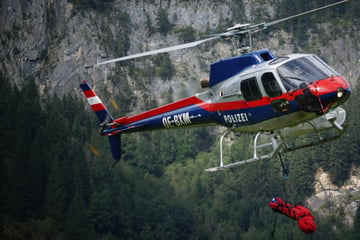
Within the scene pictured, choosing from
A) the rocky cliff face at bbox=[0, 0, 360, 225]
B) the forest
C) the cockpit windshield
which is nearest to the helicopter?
the cockpit windshield

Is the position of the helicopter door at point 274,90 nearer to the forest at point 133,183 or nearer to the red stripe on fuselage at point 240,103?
the red stripe on fuselage at point 240,103

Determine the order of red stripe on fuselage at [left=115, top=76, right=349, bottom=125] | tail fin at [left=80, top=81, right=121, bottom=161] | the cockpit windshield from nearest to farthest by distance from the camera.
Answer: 1. red stripe on fuselage at [left=115, top=76, right=349, bottom=125]
2. the cockpit windshield
3. tail fin at [left=80, top=81, right=121, bottom=161]

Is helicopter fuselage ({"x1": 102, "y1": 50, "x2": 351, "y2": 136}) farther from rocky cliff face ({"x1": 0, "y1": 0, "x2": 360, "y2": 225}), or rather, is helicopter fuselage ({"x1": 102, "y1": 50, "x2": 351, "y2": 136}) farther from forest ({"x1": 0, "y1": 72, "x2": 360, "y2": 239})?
rocky cliff face ({"x1": 0, "y1": 0, "x2": 360, "y2": 225})

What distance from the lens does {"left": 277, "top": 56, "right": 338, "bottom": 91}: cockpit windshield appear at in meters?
28.0

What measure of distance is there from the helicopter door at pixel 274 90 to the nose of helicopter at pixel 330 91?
1.05 meters

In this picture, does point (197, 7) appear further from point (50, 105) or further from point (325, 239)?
point (325, 239)

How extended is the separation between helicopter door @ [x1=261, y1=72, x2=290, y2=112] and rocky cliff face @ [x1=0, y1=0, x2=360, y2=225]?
330ft

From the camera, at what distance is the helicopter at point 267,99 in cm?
2783

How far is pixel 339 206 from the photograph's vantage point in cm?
11038

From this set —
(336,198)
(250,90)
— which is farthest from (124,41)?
(250,90)

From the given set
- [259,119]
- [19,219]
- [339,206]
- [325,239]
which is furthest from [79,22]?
[259,119]

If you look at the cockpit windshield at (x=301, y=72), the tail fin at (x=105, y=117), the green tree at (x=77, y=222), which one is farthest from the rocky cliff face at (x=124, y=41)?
the cockpit windshield at (x=301, y=72)

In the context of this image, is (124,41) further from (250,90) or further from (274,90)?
(274,90)

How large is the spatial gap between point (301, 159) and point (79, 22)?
4519cm
